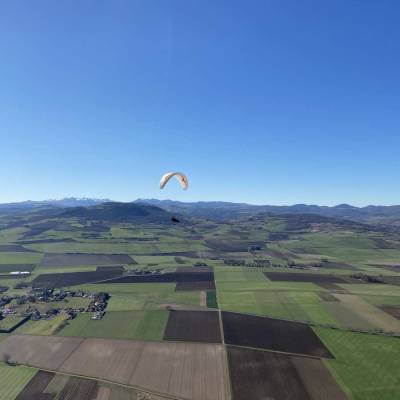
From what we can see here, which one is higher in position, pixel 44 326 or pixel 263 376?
pixel 263 376

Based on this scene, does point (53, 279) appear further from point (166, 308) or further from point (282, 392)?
point (282, 392)

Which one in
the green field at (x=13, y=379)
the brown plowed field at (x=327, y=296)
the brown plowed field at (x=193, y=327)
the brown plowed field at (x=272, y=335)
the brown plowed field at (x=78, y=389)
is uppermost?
the brown plowed field at (x=327, y=296)

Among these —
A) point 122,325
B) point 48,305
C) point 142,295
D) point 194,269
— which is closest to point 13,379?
point 122,325

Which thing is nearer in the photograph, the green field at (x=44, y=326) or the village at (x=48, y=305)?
the green field at (x=44, y=326)

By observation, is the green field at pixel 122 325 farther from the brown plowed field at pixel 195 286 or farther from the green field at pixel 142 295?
the brown plowed field at pixel 195 286

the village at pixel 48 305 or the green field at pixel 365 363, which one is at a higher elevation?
the green field at pixel 365 363

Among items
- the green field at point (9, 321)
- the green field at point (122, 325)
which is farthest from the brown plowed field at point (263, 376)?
the green field at point (9, 321)

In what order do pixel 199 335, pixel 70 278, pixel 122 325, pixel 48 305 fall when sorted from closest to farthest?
pixel 199 335 < pixel 122 325 < pixel 48 305 < pixel 70 278

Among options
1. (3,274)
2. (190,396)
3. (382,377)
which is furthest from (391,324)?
(3,274)

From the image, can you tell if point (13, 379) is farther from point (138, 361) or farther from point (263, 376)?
point (263, 376)
